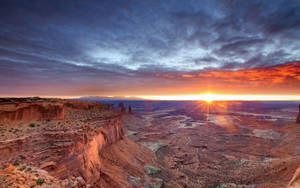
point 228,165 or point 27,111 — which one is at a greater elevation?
point 27,111

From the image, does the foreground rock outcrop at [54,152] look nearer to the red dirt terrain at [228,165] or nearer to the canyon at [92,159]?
the canyon at [92,159]

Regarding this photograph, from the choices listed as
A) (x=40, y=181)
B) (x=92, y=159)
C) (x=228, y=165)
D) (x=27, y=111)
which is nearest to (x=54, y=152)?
(x=40, y=181)

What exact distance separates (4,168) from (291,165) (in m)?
34.9

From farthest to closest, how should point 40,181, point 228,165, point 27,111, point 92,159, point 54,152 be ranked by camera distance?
point 228,165
point 27,111
point 92,159
point 54,152
point 40,181

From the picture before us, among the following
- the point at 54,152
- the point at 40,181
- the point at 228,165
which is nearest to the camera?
the point at 40,181

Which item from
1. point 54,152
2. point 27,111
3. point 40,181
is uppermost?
point 27,111

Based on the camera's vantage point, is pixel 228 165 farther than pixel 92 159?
Yes

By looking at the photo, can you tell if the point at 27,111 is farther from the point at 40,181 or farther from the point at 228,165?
the point at 228,165

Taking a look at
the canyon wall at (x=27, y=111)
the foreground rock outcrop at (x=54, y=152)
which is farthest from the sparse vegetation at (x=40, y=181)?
the canyon wall at (x=27, y=111)

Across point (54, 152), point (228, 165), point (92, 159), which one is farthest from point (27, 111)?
point (228, 165)

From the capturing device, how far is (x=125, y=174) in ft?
73.0

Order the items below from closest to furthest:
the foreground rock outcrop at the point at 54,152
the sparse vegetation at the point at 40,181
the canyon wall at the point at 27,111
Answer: the sparse vegetation at the point at 40,181, the foreground rock outcrop at the point at 54,152, the canyon wall at the point at 27,111

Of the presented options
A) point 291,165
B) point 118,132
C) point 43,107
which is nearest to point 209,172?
point 291,165

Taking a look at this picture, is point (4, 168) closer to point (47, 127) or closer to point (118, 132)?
point (47, 127)
